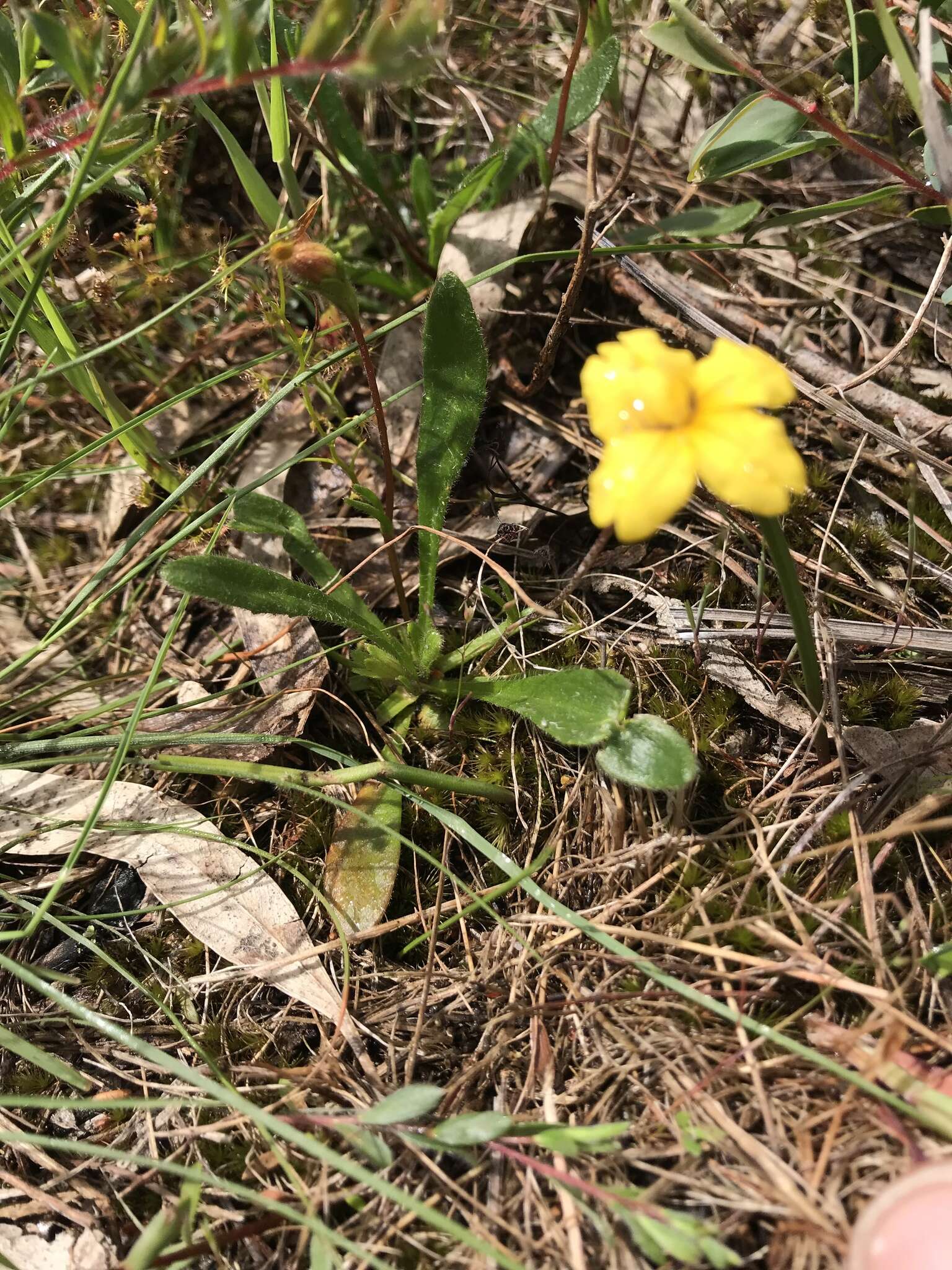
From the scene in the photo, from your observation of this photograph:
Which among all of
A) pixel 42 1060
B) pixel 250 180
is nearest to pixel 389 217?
pixel 250 180

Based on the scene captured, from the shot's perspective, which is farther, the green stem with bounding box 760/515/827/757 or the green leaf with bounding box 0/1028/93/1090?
the green leaf with bounding box 0/1028/93/1090

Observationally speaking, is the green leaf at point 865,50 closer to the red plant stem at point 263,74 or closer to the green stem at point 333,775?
the red plant stem at point 263,74

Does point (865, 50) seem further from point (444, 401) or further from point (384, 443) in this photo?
point (384, 443)

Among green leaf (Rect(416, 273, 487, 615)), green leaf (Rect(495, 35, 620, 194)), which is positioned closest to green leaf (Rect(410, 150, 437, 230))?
green leaf (Rect(495, 35, 620, 194))

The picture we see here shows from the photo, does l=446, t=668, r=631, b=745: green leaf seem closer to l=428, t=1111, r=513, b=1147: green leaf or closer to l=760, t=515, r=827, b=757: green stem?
l=760, t=515, r=827, b=757: green stem

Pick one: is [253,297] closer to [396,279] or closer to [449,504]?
[396,279]
